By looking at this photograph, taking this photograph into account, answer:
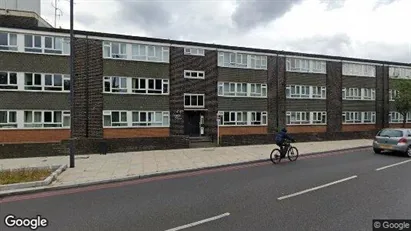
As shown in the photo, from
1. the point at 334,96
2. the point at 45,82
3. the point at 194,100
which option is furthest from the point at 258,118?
the point at 45,82

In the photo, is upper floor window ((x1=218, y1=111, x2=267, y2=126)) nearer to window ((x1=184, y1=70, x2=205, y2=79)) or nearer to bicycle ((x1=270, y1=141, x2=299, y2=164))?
window ((x1=184, y1=70, x2=205, y2=79))

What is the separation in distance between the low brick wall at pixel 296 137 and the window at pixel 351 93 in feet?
16.5

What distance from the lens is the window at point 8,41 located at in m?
17.7

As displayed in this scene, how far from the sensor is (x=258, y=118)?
82.9ft

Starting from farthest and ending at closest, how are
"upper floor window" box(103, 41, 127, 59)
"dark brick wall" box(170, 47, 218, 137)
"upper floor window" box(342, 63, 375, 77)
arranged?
"upper floor window" box(342, 63, 375, 77), "dark brick wall" box(170, 47, 218, 137), "upper floor window" box(103, 41, 127, 59)

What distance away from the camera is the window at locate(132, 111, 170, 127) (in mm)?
21000

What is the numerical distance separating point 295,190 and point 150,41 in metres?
16.6

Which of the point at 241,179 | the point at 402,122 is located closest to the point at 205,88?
the point at 241,179

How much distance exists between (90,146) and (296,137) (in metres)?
14.2

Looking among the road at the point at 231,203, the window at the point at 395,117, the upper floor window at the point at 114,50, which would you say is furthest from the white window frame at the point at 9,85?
the window at the point at 395,117

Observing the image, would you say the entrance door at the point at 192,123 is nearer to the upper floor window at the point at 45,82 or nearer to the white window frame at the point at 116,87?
the white window frame at the point at 116,87

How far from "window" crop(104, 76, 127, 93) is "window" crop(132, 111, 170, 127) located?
183cm
